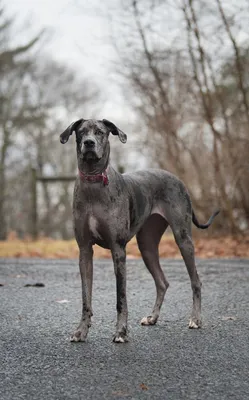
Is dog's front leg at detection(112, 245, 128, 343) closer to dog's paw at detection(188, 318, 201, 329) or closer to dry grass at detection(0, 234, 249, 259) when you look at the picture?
dog's paw at detection(188, 318, 201, 329)

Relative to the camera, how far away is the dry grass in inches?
475

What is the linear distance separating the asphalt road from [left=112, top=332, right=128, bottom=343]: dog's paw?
0.16 feet

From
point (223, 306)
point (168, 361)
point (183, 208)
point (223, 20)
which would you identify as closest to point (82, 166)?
point (183, 208)

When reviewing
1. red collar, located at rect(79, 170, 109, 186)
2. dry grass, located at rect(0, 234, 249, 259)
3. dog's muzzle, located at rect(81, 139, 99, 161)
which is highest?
dog's muzzle, located at rect(81, 139, 99, 161)

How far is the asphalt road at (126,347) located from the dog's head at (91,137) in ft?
5.03

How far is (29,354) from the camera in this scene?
445 centimetres

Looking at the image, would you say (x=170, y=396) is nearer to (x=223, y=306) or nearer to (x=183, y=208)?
(x=183, y=208)

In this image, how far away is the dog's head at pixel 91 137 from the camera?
459cm

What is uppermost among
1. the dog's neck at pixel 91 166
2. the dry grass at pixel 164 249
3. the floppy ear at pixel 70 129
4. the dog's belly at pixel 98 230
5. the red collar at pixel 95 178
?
the floppy ear at pixel 70 129

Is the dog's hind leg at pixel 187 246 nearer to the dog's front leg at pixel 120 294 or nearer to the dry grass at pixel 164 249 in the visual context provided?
the dog's front leg at pixel 120 294

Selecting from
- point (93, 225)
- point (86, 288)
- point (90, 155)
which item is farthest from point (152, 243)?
Answer: point (90, 155)

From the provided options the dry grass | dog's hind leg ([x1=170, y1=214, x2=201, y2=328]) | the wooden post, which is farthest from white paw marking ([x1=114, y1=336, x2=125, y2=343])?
the wooden post

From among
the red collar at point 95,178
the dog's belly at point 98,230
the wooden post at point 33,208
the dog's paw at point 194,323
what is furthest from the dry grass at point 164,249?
the red collar at point 95,178

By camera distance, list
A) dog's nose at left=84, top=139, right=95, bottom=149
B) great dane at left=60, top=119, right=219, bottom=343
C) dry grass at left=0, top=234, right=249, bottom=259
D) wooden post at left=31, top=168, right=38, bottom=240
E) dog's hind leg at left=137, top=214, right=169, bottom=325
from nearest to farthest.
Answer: dog's nose at left=84, top=139, right=95, bottom=149
great dane at left=60, top=119, right=219, bottom=343
dog's hind leg at left=137, top=214, right=169, bottom=325
dry grass at left=0, top=234, right=249, bottom=259
wooden post at left=31, top=168, right=38, bottom=240
